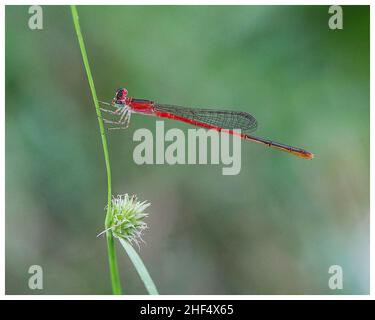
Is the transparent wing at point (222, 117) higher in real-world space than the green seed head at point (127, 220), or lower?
higher

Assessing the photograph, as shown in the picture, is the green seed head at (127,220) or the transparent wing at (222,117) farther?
the transparent wing at (222,117)

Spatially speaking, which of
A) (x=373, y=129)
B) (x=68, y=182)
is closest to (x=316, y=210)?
(x=373, y=129)

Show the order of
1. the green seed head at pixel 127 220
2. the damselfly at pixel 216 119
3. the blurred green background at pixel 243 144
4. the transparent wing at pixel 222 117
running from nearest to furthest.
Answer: the green seed head at pixel 127 220 → the damselfly at pixel 216 119 → the transparent wing at pixel 222 117 → the blurred green background at pixel 243 144

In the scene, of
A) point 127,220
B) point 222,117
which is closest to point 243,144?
point 222,117

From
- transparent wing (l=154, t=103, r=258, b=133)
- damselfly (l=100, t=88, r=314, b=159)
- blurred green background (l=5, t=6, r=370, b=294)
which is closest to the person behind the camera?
damselfly (l=100, t=88, r=314, b=159)

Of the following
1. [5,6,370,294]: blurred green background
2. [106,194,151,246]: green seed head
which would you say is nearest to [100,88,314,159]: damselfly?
[5,6,370,294]: blurred green background

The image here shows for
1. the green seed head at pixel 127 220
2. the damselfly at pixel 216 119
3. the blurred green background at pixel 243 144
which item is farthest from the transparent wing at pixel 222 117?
the green seed head at pixel 127 220

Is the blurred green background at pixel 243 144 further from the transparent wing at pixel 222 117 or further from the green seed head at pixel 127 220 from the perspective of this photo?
the green seed head at pixel 127 220

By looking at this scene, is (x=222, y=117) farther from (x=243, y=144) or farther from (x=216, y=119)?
(x=243, y=144)

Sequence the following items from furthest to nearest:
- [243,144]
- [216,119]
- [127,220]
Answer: [243,144]
[216,119]
[127,220]

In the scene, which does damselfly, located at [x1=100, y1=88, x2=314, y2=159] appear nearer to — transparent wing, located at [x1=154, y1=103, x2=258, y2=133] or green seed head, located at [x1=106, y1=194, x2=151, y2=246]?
transparent wing, located at [x1=154, y1=103, x2=258, y2=133]
